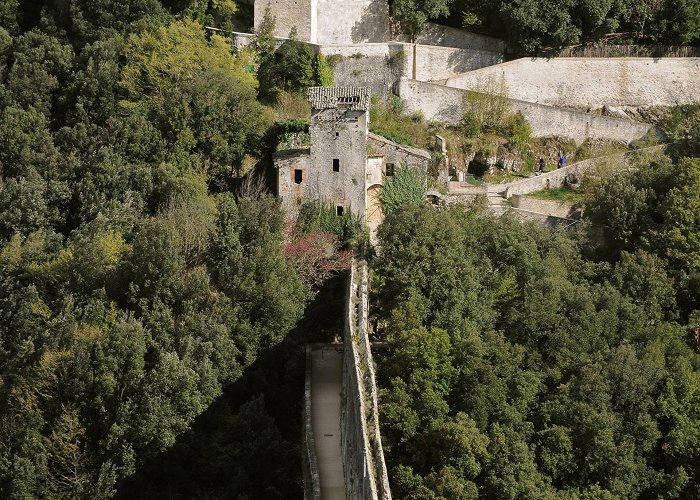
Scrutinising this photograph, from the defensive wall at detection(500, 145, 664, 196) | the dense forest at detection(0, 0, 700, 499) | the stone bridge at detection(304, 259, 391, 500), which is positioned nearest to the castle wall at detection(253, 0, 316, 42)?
the dense forest at detection(0, 0, 700, 499)

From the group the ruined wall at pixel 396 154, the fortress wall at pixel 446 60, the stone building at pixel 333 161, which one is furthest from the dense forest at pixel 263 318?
the fortress wall at pixel 446 60

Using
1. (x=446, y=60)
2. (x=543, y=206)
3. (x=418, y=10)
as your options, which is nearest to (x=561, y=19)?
(x=446, y=60)

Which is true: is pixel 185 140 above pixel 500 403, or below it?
above

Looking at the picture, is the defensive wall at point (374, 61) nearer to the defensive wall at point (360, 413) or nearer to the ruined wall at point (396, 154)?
the ruined wall at point (396, 154)

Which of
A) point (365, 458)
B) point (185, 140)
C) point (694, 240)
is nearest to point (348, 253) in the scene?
point (185, 140)

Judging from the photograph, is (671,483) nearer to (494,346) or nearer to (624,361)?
(624,361)

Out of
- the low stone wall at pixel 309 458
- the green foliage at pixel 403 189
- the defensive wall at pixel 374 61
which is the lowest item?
the low stone wall at pixel 309 458

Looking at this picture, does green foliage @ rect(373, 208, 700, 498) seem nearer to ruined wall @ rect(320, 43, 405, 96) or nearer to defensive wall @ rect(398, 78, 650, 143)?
defensive wall @ rect(398, 78, 650, 143)
